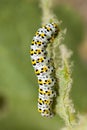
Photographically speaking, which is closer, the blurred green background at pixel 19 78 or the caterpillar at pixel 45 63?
the caterpillar at pixel 45 63

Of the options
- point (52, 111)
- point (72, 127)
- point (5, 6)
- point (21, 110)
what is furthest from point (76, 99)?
point (72, 127)

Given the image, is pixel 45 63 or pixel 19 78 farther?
pixel 19 78

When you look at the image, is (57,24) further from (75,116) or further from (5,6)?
(5,6)

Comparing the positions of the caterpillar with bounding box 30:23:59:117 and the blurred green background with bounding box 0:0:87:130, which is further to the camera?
the blurred green background with bounding box 0:0:87:130

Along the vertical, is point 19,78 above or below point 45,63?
above
